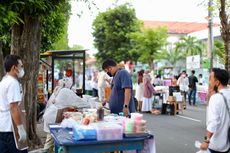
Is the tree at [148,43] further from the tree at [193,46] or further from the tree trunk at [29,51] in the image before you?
the tree trunk at [29,51]

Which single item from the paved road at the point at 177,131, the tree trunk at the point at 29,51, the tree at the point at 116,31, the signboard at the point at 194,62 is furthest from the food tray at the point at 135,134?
the tree at the point at 116,31

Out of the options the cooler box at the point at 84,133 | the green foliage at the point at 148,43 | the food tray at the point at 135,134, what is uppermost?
the green foliage at the point at 148,43

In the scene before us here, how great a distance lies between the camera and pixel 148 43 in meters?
42.3

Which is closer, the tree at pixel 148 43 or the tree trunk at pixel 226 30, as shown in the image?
the tree trunk at pixel 226 30

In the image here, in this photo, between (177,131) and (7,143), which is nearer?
(7,143)

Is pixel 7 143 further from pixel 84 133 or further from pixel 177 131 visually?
pixel 177 131

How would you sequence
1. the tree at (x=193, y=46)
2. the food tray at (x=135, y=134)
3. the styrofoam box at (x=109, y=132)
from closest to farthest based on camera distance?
the styrofoam box at (x=109, y=132) → the food tray at (x=135, y=134) → the tree at (x=193, y=46)

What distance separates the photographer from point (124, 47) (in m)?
43.8

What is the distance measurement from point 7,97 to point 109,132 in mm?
1372

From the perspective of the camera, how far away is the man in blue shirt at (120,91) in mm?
7559

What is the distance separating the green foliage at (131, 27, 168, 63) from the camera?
42.1 metres

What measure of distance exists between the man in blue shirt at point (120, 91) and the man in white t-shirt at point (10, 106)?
100 inches

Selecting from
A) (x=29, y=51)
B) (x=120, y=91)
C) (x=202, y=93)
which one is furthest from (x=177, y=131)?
(x=202, y=93)

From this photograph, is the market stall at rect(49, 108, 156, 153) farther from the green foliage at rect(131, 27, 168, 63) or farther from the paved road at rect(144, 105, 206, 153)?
the green foliage at rect(131, 27, 168, 63)
